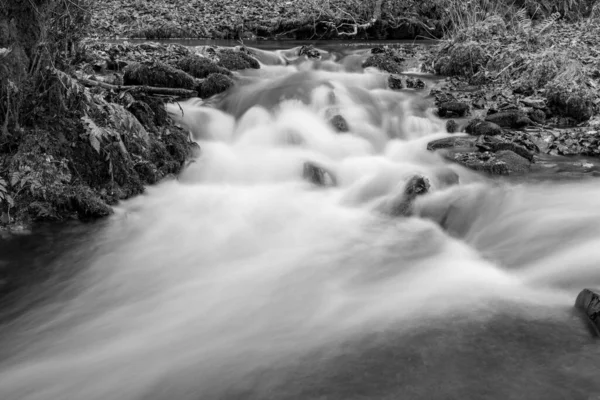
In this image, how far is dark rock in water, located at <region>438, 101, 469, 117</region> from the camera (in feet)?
33.7

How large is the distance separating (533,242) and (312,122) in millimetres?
4986

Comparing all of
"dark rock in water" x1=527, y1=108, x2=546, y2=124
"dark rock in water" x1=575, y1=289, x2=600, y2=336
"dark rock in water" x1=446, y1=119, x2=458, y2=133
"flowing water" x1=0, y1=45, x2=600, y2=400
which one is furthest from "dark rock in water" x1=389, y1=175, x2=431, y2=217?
"dark rock in water" x1=527, y1=108, x2=546, y2=124

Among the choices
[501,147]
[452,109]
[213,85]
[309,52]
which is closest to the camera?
[501,147]

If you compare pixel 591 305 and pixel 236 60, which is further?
pixel 236 60

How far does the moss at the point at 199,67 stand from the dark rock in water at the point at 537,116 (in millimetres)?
6486

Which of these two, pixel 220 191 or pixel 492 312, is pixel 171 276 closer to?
pixel 220 191

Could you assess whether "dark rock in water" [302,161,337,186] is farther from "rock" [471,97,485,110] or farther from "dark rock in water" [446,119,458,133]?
"rock" [471,97,485,110]

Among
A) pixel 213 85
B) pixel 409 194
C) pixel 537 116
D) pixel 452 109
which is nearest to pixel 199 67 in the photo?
pixel 213 85

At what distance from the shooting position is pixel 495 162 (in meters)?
7.97

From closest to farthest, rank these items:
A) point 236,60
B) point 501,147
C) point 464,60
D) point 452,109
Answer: point 501,147
point 452,109
point 236,60
point 464,60

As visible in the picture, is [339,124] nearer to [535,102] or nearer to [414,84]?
[414,84]

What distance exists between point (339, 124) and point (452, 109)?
2.46 metres

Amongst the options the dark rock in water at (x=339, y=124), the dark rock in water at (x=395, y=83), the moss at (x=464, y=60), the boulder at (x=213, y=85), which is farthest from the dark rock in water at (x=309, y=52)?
the dark rock in water at (x=339, y=124)

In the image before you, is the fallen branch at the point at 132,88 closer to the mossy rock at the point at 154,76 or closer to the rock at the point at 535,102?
the mossy rock at the point at 154,76
